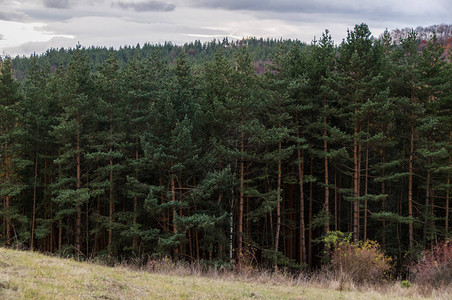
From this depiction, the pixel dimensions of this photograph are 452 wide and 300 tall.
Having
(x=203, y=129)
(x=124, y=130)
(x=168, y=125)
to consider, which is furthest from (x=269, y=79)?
(x=124, y=130)

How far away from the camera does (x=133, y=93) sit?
26.6 meters

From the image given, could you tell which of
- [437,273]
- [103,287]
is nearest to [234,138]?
[437,273]

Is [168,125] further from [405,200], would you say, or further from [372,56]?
[405,200]

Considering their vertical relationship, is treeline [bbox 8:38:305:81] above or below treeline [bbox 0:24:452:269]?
above

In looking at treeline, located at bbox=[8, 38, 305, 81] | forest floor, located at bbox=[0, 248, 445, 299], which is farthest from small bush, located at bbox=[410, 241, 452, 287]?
treeline, located at bbox=[8, 38, 305, 81]

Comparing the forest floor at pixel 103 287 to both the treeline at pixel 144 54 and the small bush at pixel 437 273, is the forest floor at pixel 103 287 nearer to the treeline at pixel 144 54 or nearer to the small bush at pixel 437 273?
the small bush at pixel 437 273

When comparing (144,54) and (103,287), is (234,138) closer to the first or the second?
(103,287)

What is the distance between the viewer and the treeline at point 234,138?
24.7 metres

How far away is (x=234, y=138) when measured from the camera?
85.6ft

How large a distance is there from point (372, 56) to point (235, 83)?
9.29m

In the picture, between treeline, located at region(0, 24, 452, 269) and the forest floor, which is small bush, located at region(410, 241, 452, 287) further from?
treeline, located at region(0, 24, 452, 269)

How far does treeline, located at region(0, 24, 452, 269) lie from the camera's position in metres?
24.7

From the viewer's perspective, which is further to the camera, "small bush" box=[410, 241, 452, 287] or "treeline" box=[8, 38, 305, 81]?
"treeline" box=[8, 38, 305, 81]

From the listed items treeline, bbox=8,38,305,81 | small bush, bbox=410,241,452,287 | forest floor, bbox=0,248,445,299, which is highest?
treeline, bbox=8,38,305,81
